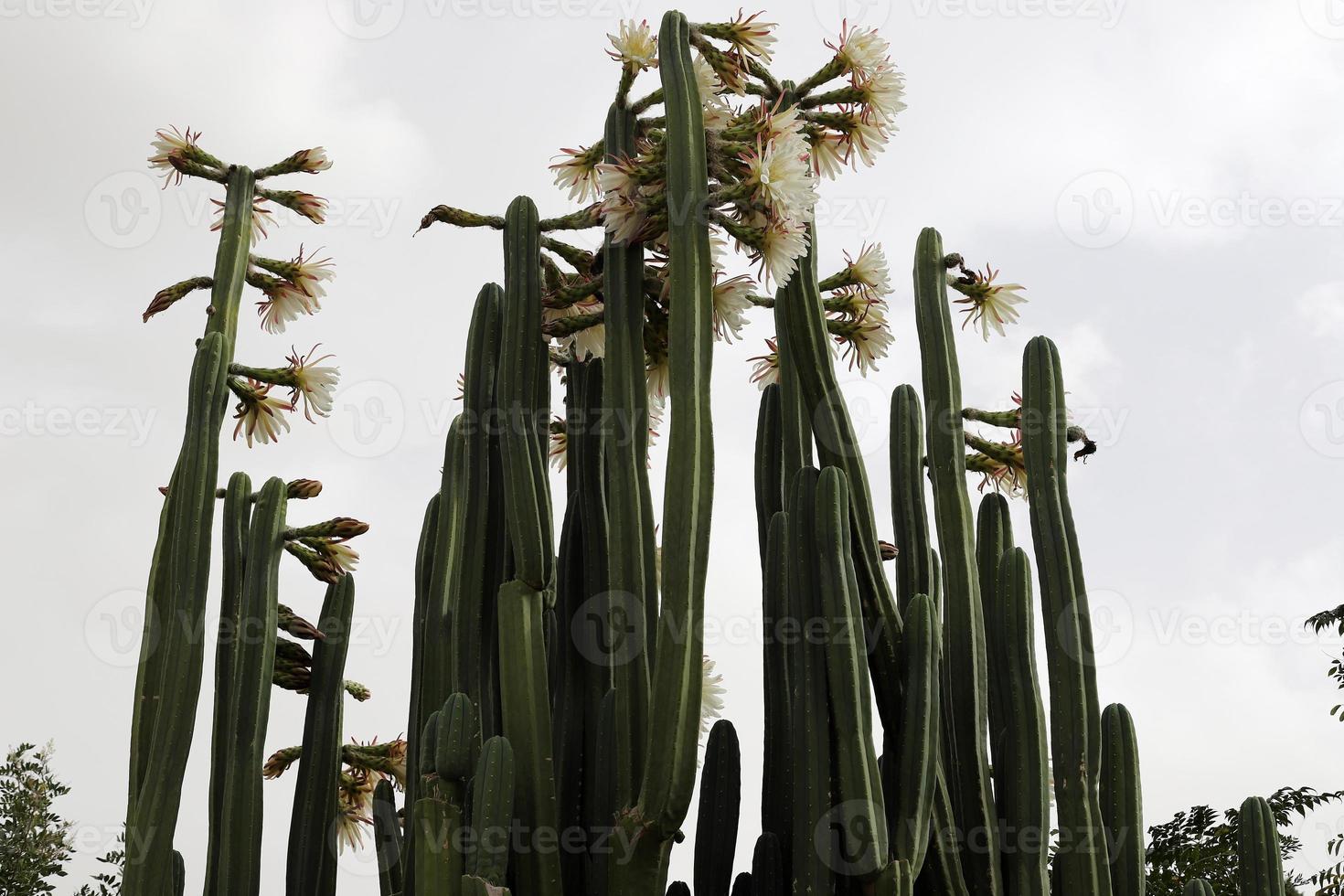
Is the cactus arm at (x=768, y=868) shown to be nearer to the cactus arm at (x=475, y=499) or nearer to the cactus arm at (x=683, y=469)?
the cactus arm at (x=683, y=469)

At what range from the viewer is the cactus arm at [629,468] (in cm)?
236

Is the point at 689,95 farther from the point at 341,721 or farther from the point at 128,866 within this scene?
the point at 128,866

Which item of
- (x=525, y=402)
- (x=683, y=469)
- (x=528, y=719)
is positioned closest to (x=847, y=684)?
(x=683, y=469)

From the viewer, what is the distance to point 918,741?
89.7 inches

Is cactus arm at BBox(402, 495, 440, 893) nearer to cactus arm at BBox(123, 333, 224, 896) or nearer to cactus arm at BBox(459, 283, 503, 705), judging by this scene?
cactus arm at BBox(459, 283, 503, 705)

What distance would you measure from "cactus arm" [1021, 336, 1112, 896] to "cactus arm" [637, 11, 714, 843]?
2.65ft

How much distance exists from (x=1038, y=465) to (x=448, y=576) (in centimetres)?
136

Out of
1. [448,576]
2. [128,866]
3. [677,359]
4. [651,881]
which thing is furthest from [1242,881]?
[128,866]

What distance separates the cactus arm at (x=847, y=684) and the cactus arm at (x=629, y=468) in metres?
0.37

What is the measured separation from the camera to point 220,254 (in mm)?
3057

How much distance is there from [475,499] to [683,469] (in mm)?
621

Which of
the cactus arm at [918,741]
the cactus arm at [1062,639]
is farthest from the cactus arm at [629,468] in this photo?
the cactus arm at [1062,639]

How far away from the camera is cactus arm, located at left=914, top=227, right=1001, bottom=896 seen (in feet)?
8.23

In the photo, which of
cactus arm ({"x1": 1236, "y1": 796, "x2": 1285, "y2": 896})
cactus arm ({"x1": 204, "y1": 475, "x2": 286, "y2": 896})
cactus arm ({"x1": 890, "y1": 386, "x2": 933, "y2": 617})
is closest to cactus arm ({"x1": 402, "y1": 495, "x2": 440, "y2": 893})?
cactus arm ({"x1": 204, "y1": 475, "x2": 286, "y2": 896})
